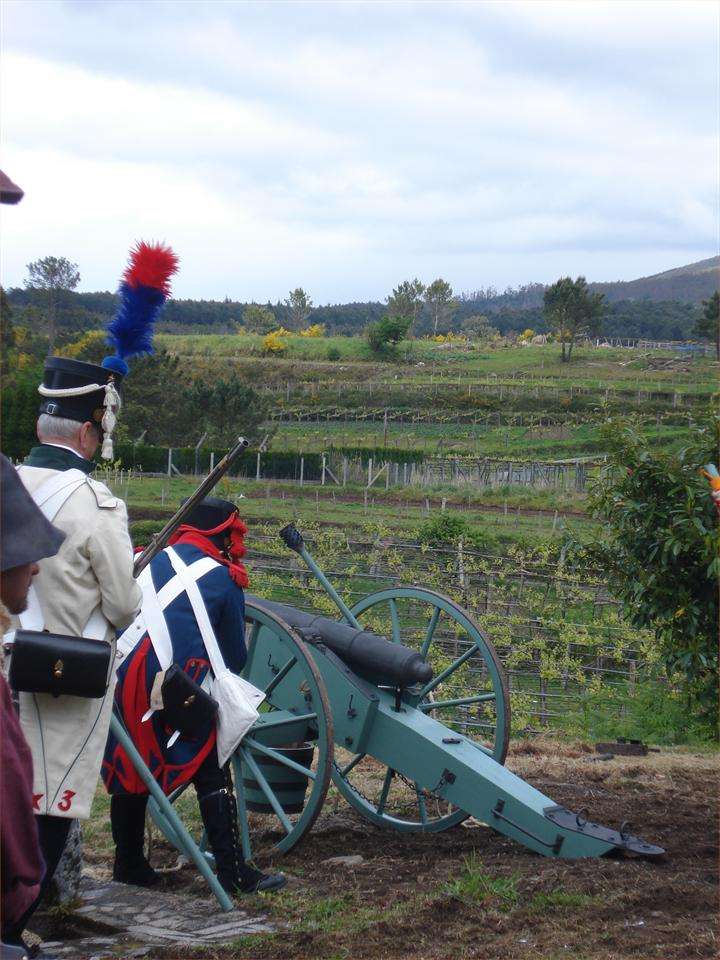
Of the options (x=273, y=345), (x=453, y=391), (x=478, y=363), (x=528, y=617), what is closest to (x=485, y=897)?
(x=528, y=617)

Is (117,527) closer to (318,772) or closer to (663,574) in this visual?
(318,772)

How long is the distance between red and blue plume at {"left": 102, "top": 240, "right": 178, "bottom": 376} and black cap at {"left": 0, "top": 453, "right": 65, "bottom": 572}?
2.10m

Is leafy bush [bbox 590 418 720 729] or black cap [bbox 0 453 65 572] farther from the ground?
black cap [bbox 0 453 65 572]

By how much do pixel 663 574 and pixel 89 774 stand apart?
309 cm

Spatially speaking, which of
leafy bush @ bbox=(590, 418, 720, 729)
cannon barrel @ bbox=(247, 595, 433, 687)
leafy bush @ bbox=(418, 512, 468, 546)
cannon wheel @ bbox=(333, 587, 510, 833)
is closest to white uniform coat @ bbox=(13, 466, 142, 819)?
cannon barrel @ bbox=(247, 595, 433, 687)

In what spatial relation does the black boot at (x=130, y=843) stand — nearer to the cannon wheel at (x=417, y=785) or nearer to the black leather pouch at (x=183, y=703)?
the black leather pouch at (x=183, y=703)

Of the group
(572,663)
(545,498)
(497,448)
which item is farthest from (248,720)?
(497,448)

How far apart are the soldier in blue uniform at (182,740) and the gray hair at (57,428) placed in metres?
0.85

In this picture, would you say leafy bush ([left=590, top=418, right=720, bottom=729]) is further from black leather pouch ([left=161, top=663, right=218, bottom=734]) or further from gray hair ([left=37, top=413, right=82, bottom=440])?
gray hair ([left=37, top=413, right=82, bottom=440])

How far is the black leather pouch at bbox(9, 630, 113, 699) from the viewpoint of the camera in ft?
11.1

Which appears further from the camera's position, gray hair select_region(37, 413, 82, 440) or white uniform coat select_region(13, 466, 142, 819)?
gray hair select_region(37, 413, 82, 440)

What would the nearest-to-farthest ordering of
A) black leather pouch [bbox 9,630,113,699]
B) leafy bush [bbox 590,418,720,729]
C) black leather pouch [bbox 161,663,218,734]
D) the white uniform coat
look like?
black leather pouch [bbox 9,630,113,699], the white uniform coat, black leather pouch [bbox 161,663,218,734], leafy bush [bbox 590,418,720,729]

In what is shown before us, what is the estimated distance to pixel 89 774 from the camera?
354 cm

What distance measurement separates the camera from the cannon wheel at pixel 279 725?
4.54 metres
